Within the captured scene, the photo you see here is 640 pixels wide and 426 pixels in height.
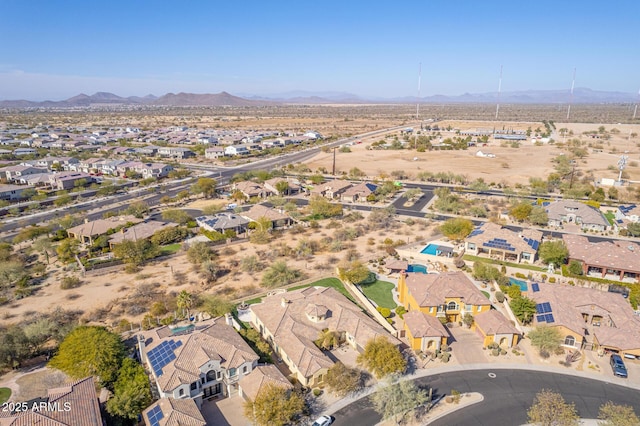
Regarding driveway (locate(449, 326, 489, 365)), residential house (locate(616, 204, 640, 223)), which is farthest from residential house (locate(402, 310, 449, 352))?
residential house (locate(616, 204, 640, 223))

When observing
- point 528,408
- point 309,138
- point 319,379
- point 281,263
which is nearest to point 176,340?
point 319,379

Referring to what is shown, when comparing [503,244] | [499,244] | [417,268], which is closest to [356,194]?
[417,268]

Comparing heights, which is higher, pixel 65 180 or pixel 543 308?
pixel 65 180

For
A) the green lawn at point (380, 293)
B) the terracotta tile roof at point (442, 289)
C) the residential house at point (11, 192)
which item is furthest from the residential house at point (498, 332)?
the residential house at point (11, 192)

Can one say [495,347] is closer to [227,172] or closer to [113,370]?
[113,370]

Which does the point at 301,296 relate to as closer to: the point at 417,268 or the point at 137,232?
the point at 417,268

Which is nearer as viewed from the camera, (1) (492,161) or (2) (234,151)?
(1) (492,161)
